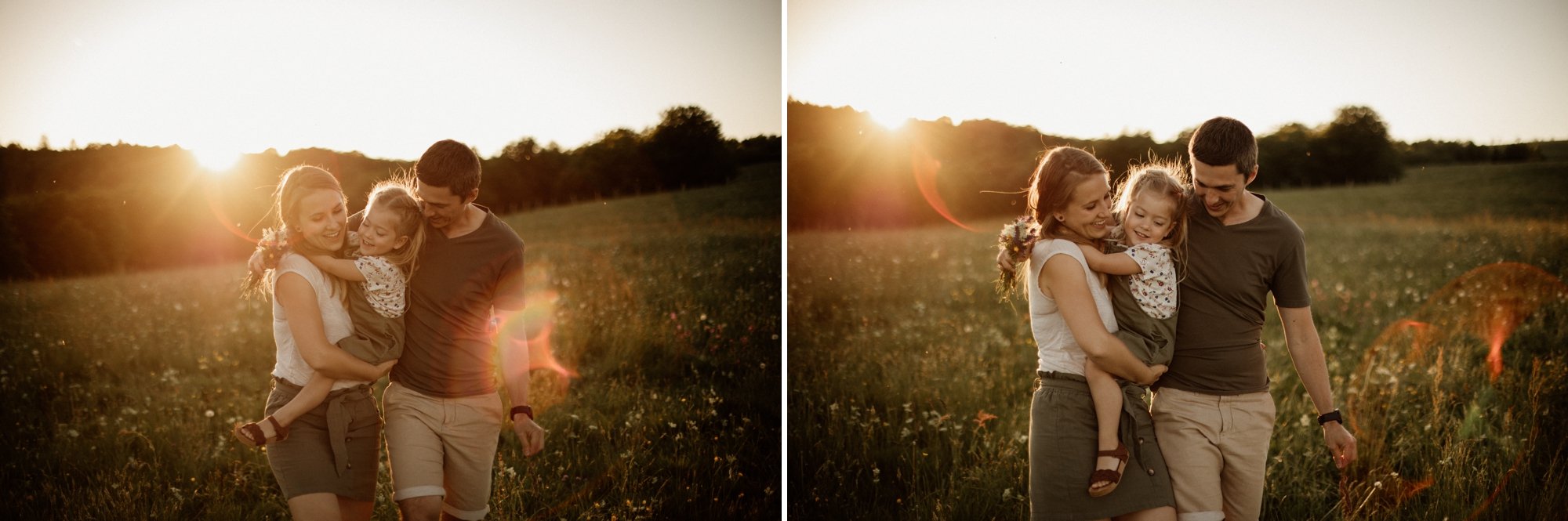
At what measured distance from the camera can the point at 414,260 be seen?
8.64ft

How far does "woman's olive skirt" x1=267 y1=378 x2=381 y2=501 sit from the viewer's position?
2436 millimetres

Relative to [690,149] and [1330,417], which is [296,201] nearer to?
[1330,417]

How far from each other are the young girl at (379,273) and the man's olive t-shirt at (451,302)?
0.19ft

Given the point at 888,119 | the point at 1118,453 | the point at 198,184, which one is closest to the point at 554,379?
the point at 198,184

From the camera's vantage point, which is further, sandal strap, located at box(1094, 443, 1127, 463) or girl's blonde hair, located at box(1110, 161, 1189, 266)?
girl's blonde hair, located at box(1110, 161, 1189, 266)

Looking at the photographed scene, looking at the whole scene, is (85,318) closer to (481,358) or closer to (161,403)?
(161,403)

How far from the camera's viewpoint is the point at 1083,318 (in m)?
2.15

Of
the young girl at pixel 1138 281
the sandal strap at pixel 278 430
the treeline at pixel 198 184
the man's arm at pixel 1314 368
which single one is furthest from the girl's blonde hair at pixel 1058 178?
the treeline at pixel 198 184

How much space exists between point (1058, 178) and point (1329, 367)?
11.0 ft

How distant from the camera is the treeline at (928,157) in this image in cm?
548

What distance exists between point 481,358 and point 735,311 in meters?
2.53

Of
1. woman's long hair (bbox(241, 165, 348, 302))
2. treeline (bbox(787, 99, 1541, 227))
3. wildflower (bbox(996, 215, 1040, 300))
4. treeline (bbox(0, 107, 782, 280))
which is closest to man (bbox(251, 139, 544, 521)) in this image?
woman's long hair (bbox(241, 165, 348, 302))

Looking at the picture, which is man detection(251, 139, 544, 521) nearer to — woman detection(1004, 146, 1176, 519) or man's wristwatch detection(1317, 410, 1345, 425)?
woman detection(1004, 146, 1176, 519)

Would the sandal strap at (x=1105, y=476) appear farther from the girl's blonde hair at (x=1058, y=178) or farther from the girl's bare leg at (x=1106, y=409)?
the girl's blonde hair at (x=1058, y=178)
